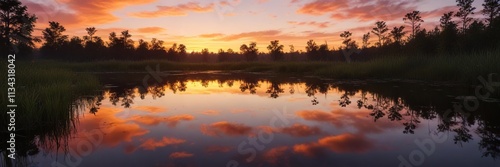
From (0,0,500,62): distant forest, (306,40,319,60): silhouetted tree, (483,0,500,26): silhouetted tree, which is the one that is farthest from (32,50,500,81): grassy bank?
(306,40,319,60): silhouetted tree

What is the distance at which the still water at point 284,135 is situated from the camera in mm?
5238

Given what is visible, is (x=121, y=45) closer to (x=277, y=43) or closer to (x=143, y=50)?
(x=143, y=50)

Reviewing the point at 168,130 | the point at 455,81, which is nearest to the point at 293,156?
the point at 168,130

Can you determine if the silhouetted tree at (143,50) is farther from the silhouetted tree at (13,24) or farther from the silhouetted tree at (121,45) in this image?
the silhouetted tree at (13,24)

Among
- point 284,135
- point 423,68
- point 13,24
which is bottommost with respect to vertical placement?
point 284,135

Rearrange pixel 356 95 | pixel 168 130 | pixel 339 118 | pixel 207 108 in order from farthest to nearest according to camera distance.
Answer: pixel 356 95, pixel 207 108, pixel 339 118, pixel 168 130

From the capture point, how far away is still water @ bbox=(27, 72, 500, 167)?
17.2 feet

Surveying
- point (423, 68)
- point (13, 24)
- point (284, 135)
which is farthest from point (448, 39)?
point (13, 24)

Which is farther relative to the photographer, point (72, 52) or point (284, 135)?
point (72, 52)

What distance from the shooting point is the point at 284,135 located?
6.84 meters

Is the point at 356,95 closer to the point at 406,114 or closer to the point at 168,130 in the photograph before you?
the point at 406,114

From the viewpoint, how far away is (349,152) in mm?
5605

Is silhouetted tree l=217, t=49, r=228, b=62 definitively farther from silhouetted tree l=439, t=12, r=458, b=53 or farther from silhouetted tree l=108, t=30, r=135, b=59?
silhouetted tree l=439, t=12, r=458, b=53

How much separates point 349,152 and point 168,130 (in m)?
4.26
